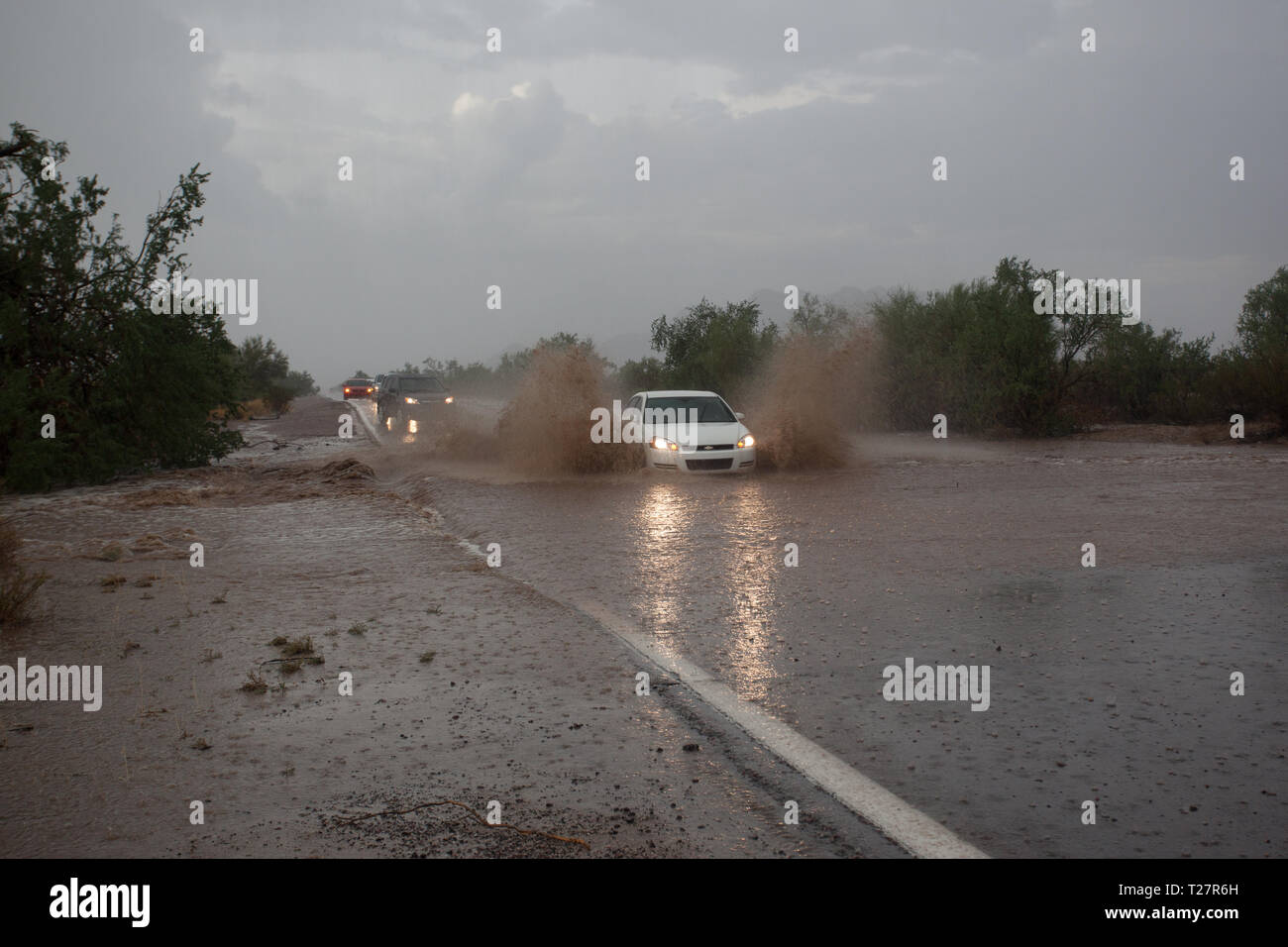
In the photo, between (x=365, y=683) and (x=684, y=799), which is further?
(x=365, y=683)

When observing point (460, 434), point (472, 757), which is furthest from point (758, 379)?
point (472, 757)

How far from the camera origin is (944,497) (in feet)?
48.8

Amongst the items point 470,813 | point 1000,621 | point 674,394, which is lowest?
point 470,813

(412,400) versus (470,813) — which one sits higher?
(412,400)

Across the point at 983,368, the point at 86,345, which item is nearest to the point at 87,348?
the point at 86,345

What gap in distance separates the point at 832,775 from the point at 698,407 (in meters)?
15.6

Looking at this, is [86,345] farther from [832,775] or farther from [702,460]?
[832,775]

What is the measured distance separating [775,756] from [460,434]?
20.1 meters

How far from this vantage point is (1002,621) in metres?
7.12

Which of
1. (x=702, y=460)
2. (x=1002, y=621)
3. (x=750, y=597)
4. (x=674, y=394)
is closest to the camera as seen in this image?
(x=1002, y=621)

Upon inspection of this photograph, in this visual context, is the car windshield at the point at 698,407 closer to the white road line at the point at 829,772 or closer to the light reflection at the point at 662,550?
the light reflection at the point at 662,550

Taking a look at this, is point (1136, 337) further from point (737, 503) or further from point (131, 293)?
point (131, 293)

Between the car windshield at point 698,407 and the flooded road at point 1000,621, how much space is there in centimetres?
338

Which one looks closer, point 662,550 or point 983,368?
point 662,550
